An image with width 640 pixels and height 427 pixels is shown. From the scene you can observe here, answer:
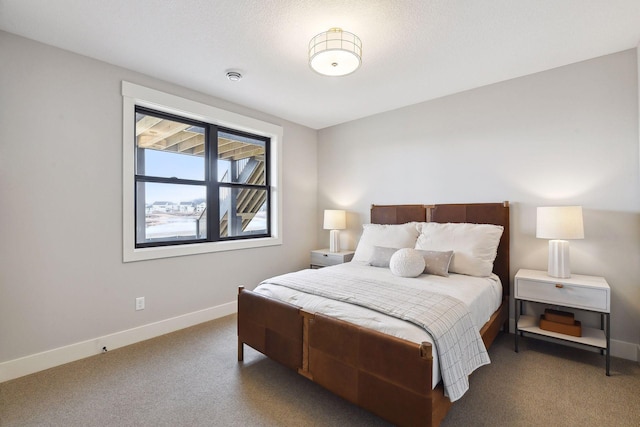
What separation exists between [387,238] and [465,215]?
0.88m

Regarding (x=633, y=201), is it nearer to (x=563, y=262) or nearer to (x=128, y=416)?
(x=563, y=262)

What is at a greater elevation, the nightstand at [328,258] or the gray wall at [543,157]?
the gray wall at [543,157]

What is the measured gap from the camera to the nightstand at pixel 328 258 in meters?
3.96

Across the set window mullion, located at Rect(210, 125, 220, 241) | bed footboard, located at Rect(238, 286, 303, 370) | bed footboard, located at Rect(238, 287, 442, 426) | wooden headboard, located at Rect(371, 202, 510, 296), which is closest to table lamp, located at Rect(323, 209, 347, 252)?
Answer: wooden headboard, located at Rect(371, 202, 510, 296)

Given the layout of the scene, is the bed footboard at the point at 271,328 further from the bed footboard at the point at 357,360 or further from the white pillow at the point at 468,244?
the white pillow at the point at 468,244

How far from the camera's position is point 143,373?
226cm

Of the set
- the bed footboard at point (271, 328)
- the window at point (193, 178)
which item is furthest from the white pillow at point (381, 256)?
the window at point (193, 178)

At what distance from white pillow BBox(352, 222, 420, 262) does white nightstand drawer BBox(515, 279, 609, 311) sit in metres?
1.03

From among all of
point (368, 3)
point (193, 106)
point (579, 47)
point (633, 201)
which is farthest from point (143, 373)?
point (579, 47)

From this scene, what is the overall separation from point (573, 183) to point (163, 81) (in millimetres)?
4035

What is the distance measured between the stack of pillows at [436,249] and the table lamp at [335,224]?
0.84 m

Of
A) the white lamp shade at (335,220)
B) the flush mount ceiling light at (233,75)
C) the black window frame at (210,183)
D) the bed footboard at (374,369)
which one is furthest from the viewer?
the white lamp shade at (335,220)

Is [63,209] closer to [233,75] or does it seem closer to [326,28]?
[233,75]

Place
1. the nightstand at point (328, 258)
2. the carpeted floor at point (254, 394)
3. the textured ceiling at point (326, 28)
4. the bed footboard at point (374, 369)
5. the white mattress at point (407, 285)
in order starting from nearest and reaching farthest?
the bed footboard at point (374, 369)
the white mattress at point (407, 285)
the carpeted floor at point (254, 394)
the textured ceiling at point (326, 28)
the nightstand at point (328, 258)
